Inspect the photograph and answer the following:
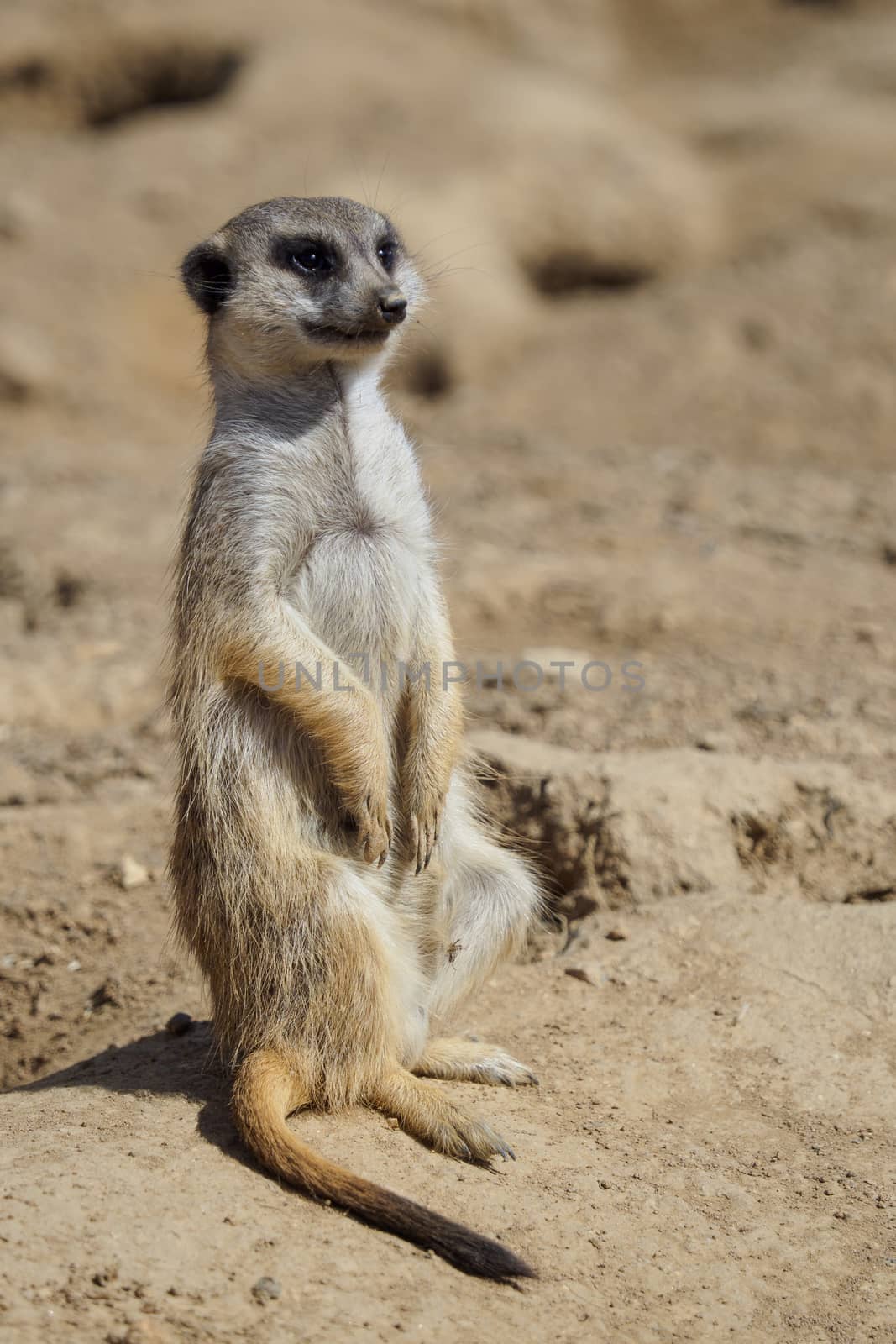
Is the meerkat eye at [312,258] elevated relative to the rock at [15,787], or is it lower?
elevated

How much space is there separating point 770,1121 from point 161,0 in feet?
38.2

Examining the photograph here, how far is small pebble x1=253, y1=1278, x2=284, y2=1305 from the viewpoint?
221cm

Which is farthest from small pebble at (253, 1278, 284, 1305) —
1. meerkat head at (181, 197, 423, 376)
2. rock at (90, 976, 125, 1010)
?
meerkat head at (181, 197, 423, 376)

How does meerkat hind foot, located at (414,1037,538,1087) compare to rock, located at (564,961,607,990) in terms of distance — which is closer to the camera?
meerkat hind foot, located at (414,1037,538,1087)

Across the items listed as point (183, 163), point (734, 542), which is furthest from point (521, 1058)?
point (183, 163)

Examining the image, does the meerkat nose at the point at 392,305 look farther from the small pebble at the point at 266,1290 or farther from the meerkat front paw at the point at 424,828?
the small pebble at the point at 266,1290

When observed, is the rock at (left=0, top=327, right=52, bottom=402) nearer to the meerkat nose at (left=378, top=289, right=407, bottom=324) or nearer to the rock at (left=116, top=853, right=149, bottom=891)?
the rock at (left=116, top=853, right=149, bottom=891)

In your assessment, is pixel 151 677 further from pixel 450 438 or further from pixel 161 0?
pixel 161 0

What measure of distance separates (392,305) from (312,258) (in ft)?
0.95

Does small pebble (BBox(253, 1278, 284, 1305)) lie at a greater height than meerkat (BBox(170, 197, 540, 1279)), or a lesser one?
lesser

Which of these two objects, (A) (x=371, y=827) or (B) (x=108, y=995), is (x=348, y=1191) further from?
(B) (x=108, y=995)

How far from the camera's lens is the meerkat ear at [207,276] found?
3277 millimetres

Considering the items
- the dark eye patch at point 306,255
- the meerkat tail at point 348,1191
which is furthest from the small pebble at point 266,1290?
the dark eye patch at point 306,255

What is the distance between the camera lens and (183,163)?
1050cm
